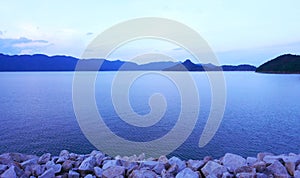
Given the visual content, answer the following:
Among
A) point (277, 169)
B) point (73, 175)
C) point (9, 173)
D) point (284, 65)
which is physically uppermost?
point (284, 65)

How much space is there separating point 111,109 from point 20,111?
7.79 meters

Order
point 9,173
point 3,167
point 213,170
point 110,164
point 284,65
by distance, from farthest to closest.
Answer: point 284,65, point 110,164, point 3,167, point 213,170, point 9,173

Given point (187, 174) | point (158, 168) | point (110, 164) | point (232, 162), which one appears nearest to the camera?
point (187, 174)

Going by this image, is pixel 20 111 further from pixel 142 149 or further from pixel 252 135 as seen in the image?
pixel 252 135

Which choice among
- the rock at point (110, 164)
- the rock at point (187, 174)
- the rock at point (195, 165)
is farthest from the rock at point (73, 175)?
the rock at point (195, 165)

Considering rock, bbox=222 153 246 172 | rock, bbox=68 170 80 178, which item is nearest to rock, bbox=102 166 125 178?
rock, bbox=68 170 80 178

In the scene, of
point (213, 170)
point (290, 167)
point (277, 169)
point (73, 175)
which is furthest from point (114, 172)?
point (290, 167)

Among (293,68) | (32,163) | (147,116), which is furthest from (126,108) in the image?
(293,68)

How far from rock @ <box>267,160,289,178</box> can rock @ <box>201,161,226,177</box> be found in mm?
954

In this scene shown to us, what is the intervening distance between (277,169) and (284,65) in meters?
135

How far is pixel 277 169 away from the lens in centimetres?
519

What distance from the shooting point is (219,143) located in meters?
13.1

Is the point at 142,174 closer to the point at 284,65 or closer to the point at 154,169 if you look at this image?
the point at 154,169

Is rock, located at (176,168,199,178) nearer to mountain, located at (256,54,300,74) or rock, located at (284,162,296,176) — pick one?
rock, located at (284,162,296,176)
